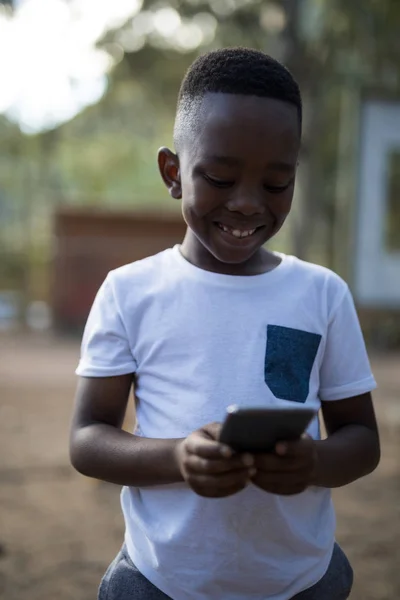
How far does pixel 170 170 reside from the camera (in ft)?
5.58

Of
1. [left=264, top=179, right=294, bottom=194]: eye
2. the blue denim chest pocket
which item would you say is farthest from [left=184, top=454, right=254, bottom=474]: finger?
[left=264, top=179, right=294, bottom=194]: eye

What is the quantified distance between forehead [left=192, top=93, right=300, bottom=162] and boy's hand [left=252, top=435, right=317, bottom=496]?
0.52 m

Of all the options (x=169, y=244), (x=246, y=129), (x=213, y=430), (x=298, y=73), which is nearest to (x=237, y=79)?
(x=246, y=129)

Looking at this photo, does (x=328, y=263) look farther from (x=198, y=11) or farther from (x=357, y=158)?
(x=357, y=158)

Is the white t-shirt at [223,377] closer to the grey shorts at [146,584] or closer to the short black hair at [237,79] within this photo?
the grey shorts at [146,584]

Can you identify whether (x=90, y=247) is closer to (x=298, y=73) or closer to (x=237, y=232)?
(x=298, y=73)

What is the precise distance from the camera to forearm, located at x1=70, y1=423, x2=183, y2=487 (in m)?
1.45

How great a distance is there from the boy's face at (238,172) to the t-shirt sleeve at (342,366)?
0.23 metres

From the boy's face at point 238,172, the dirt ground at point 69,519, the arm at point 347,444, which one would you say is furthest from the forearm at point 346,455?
the dirt ground at point 69,519

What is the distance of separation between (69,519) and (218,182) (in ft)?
10.5

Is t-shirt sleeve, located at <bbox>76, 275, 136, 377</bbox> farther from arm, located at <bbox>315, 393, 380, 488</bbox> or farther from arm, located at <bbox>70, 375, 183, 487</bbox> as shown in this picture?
arm, located at <bbox>315, 393, 380, 488</bbox>

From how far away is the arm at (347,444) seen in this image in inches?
59.1

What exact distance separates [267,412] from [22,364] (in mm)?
9984

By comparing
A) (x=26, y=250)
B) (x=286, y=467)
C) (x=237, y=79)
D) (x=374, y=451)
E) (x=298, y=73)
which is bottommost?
(x=26, y=250)
